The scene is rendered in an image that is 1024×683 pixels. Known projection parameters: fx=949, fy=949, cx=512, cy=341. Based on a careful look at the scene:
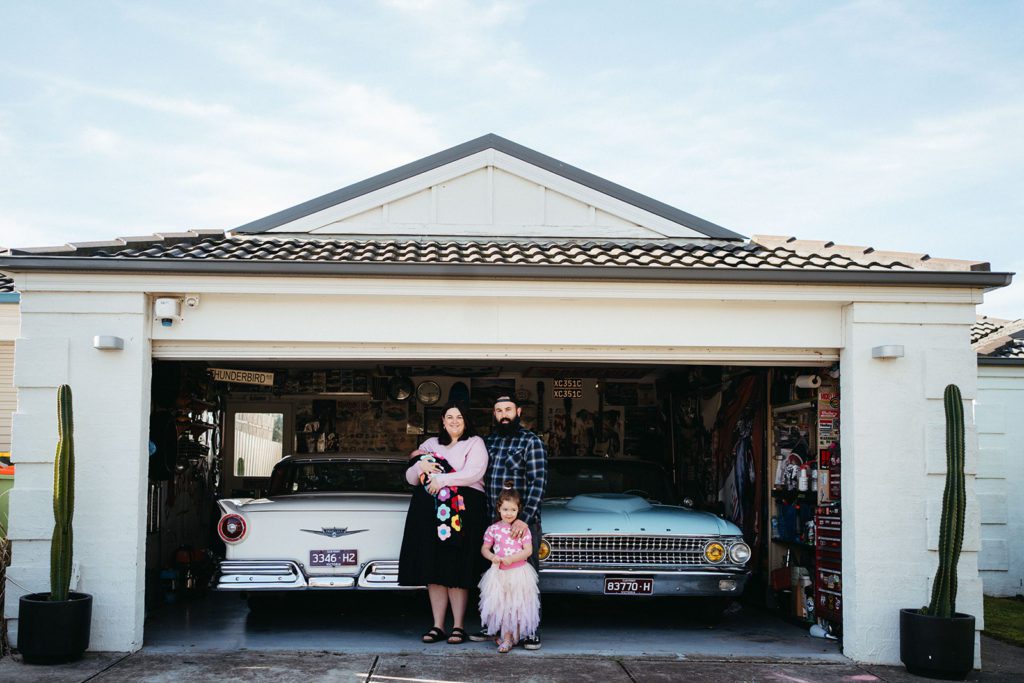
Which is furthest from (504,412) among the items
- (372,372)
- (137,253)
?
(372,372)

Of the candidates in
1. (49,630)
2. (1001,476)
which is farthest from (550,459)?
(1001,476)

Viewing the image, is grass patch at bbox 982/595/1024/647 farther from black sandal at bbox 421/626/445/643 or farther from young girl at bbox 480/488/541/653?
black sandal at bbox 421/626/445/643

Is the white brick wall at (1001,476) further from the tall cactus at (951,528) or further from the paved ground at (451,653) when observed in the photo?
the tall cactus at (951,528)

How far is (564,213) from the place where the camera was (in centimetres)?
1107

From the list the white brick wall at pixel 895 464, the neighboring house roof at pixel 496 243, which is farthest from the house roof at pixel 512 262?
the white brick wall at pixel 895 464

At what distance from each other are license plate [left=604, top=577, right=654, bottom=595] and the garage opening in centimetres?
1

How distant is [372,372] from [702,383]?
13.7 feet

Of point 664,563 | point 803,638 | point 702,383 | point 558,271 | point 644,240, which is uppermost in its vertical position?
point 644,240

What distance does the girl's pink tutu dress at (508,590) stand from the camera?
6.83 m

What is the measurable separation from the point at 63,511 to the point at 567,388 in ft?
24.0

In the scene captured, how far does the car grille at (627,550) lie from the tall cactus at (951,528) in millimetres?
1596

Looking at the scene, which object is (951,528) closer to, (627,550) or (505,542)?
(627,550)

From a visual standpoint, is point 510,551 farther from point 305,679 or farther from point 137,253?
point 137,253

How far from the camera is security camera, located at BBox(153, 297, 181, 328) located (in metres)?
7.07
